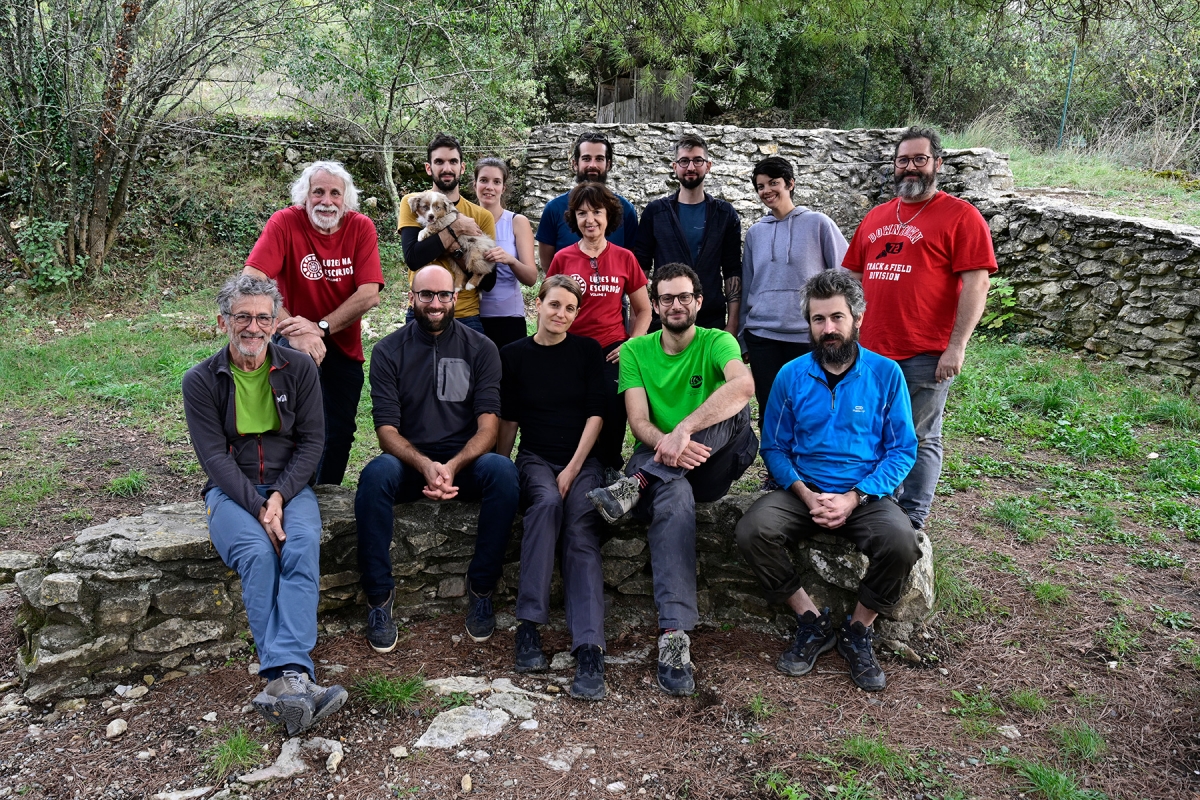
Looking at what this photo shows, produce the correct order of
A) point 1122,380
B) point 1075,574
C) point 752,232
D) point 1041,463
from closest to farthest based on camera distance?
1. point 1075,574
2. point 752,232
3. point 1041,463
4. point 1122,380

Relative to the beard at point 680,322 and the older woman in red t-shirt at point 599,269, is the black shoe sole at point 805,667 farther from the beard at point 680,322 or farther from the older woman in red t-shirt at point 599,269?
the beard at point 680,322

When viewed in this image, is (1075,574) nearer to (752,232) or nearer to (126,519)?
(752,232)

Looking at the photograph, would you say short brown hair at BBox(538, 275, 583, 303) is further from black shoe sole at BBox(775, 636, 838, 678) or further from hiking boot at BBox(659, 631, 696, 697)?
black shoe sole at BBox(775, 636, 838, 678)

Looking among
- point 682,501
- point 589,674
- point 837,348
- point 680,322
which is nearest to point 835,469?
point 837,348

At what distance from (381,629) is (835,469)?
2005mm

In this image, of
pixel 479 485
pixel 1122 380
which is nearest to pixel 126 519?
pixel 479 485

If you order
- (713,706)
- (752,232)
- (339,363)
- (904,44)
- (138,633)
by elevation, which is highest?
(904,44)

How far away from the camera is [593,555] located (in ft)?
10.8

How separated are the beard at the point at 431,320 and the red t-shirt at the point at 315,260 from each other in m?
0.38

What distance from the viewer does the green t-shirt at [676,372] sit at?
3498 millimetres

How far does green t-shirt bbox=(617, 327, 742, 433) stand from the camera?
11.5ft

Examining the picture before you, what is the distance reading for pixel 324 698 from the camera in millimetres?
2730

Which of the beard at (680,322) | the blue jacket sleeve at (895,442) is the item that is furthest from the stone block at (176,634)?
the blue jacket sleeve at (895,442)

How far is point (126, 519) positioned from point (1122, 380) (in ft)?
25.0
